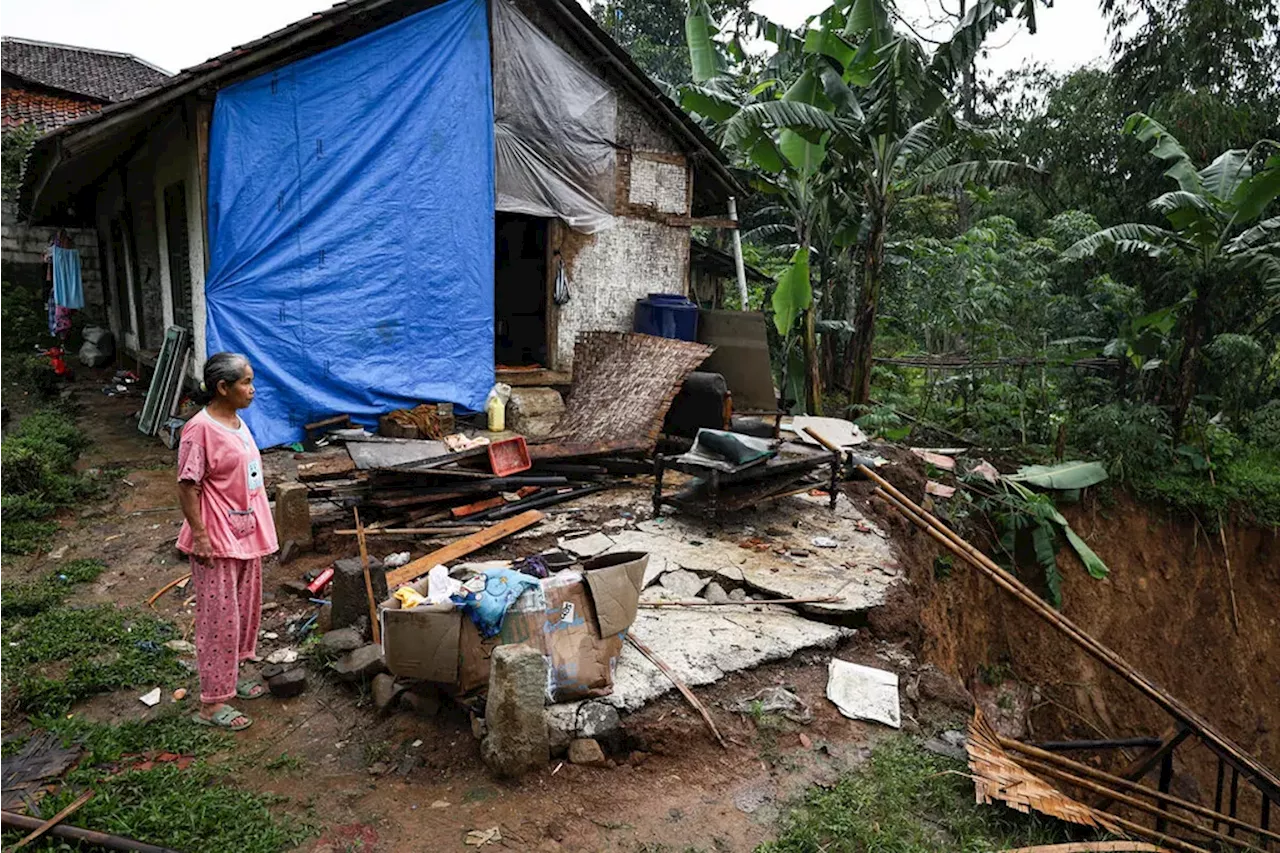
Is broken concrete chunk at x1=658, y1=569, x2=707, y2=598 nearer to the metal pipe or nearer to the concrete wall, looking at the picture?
the concrete wall

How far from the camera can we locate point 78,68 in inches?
820

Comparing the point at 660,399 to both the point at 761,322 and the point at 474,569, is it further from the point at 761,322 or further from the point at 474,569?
the point at 474,569

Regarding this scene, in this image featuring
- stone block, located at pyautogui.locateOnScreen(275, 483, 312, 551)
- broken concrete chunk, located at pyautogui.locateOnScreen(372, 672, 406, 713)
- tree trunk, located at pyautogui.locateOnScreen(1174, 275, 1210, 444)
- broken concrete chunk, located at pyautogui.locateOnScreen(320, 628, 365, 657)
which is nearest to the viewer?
broken concrete chunk, located at pyautogui.locateOnScreen(372, 672, 406, 713)

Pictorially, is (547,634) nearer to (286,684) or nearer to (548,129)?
(286,684)

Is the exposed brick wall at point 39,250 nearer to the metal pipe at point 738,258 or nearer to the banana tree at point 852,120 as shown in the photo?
the metal pipe at point 738,258

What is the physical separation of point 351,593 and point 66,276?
11.4 metres

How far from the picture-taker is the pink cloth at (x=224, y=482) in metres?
3.50

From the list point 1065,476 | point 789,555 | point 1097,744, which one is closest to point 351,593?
point 789,555

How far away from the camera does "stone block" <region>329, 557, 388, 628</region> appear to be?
4.34m

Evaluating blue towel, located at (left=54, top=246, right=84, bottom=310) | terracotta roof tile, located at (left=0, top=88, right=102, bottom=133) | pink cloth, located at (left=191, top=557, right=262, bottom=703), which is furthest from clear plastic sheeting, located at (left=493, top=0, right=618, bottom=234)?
terracotta roof tile, located at (left=0, top=88, right=102, bottom=133)

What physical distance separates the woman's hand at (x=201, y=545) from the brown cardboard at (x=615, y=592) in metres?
1.73

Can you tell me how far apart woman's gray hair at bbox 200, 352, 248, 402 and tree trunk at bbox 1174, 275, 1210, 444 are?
9765 millimetres

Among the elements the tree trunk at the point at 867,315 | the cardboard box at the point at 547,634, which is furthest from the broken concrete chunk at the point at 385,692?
the tree trunk at the point at 867,315

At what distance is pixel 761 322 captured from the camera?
9.69m
